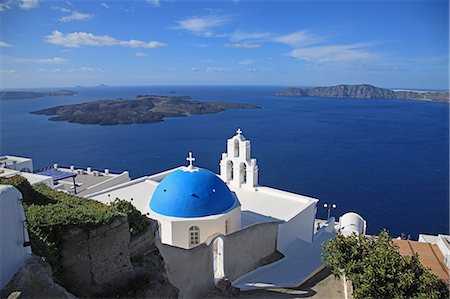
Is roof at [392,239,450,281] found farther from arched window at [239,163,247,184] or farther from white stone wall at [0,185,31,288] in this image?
white stone wall at [0,185,31,288]

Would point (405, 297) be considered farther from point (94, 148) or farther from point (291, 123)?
point (291, 123)

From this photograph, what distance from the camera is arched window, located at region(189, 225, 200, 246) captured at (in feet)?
44.3

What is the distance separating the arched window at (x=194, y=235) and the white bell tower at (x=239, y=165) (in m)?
6.14

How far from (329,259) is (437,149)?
68.8 metres

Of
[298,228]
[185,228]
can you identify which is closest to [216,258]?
[185,228]

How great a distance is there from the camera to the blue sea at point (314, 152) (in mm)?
41625

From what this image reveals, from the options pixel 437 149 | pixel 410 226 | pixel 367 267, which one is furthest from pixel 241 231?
pixel 437 149

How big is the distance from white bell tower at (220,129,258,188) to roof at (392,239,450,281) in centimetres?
793

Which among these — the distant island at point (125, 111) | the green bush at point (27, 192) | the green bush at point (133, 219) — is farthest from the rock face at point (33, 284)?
the distant island at point (125, 111)

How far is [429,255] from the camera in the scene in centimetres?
1282

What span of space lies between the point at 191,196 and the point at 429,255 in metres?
9.60

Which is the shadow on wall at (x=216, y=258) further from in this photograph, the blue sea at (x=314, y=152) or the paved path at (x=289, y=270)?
the blue sea at (x=314, y=152)

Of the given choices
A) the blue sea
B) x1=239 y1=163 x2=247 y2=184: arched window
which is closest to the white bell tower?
x1=239 y1=163 x2=247 y2=184: arched window

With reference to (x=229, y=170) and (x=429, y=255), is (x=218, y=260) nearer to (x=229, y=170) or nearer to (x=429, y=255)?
(x=229, y=170)
